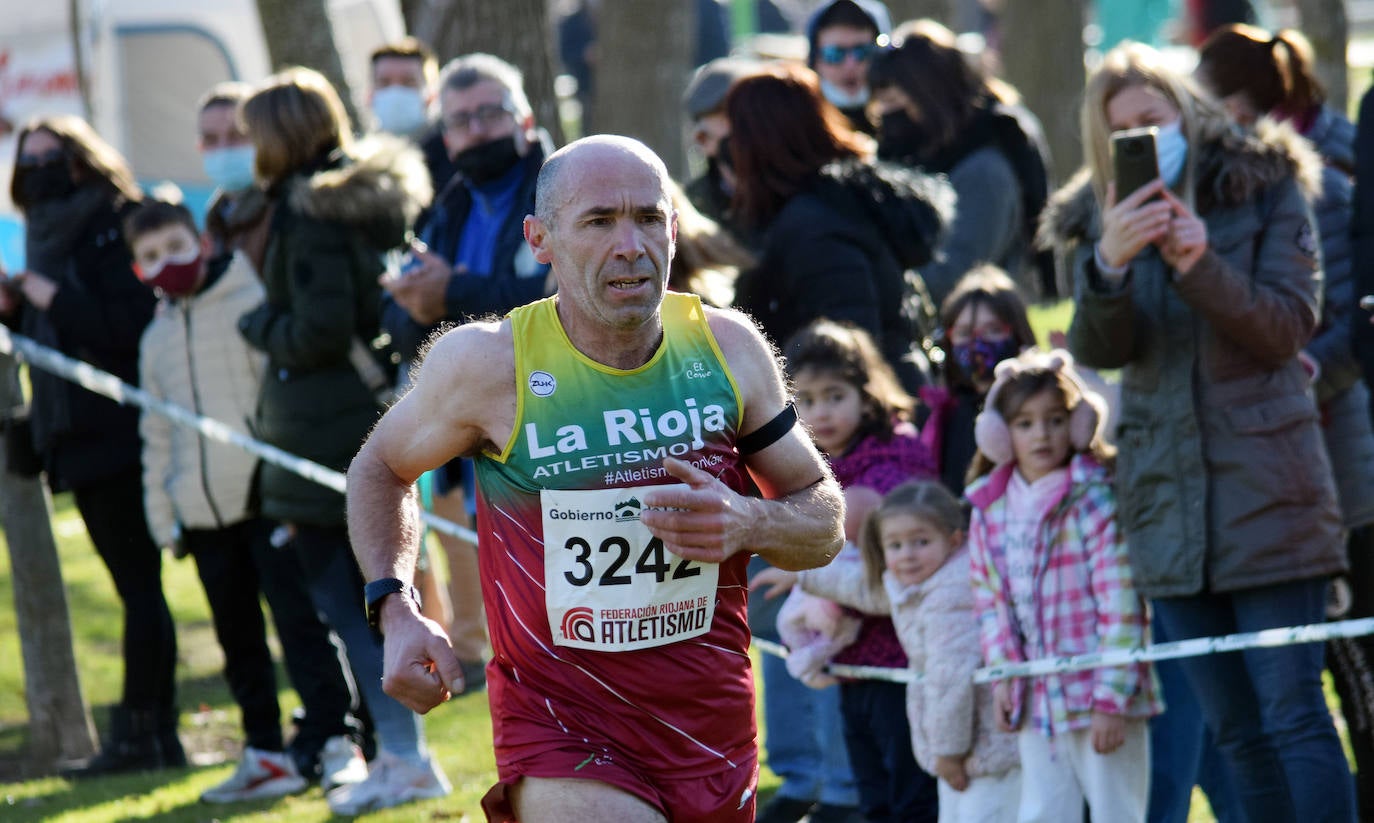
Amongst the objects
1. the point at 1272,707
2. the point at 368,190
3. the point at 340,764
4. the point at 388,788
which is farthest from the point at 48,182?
the point at 1272,707

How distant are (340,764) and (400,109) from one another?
4.14m

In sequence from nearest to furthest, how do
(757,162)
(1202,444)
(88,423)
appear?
(1202,444), (757,162), (88,423)

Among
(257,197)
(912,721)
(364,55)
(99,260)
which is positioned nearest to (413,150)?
(257,197)

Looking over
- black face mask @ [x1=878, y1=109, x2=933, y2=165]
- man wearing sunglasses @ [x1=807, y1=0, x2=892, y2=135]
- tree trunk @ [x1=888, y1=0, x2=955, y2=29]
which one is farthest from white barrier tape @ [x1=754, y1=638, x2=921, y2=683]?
tree trunk @ [x1=888, y1=0, x2=955, y2=29]

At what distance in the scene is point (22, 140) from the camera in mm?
8492

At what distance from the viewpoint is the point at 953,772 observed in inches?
221

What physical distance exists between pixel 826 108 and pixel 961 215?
116 centimetres

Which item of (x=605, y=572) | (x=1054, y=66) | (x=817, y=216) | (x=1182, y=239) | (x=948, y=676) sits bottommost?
(x=948, y=676)

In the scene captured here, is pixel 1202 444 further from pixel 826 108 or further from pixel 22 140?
pixel 22 140

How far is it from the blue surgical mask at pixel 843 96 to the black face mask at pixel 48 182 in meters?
3.44

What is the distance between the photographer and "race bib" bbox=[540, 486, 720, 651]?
398 centimetres

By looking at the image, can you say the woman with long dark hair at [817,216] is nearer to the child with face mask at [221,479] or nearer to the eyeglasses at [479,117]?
the eyeglasses at [479,117]

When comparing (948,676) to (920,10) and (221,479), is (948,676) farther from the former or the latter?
(920,10)

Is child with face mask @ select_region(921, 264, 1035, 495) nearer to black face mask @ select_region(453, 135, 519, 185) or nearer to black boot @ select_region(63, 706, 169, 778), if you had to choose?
black face mask @ select_region(453, 135, 519, 185)
